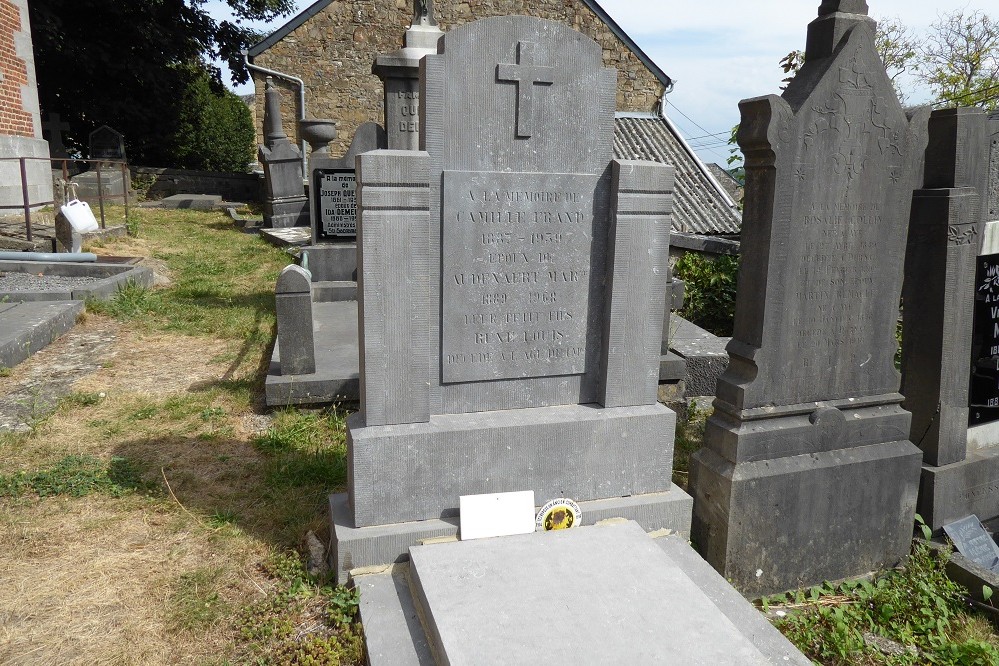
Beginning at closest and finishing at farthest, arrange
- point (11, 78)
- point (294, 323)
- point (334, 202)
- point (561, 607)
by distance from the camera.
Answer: point (561, 607) → point (294, 323) → point (334, 202) → point (11, 78)

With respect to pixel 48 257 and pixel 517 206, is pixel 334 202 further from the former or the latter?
pixel 517 206

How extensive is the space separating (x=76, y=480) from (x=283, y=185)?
11.6 metres

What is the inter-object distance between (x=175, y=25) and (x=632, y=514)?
937 inches

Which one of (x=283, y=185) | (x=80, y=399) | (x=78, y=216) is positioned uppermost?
(x=283, y=185)

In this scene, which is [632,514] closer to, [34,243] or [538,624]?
[538,624]

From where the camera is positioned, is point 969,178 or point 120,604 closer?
point 120,604

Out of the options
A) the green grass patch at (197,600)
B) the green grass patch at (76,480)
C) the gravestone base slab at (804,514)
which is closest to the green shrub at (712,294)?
the gravestone base slab at (804,514)

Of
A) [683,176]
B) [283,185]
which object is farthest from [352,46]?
[683,176]

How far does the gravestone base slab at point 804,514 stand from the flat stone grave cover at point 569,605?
0.73 m

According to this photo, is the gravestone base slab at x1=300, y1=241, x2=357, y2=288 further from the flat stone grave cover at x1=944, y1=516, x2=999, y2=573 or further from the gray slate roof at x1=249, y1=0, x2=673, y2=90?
the gray slate roof at x1=249, y1=0, x2=673, y2=90

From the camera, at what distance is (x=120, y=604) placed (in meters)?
2.88

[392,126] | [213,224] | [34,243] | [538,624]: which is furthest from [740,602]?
[213,224]

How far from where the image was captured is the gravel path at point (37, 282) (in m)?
7.67

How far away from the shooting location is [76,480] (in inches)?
152
